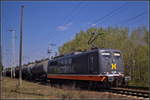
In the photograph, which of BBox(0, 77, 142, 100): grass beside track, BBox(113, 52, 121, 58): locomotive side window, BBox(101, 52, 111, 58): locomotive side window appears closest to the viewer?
BBox(0, 77, 142, 100): grass beside track

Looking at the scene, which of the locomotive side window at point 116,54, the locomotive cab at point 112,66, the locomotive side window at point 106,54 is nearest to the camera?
the locomotive cab at point 112,66

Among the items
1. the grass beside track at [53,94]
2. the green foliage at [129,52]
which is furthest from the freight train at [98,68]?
the green foliage at [129,52]

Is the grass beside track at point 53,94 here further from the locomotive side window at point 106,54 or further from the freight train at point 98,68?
the locomotive side window at point 106,54

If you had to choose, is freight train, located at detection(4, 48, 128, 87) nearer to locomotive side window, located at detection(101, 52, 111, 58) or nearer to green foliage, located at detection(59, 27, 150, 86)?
locomotive side window, located at detection(101, 52, 111, 58)

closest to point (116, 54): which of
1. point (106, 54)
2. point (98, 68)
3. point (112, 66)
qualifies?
point (106, 54)

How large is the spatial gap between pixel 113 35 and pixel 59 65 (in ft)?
46.3

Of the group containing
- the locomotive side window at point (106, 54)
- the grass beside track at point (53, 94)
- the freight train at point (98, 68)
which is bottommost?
the grass beside track at point (53, 94)

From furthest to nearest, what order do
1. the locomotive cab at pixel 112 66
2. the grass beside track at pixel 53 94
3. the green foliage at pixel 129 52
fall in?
the green foliage at pixel 129 52
the locomotive cab at pixel 112 66
the grass beside track at pixel 53 94

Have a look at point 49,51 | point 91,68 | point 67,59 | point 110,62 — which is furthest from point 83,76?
point 49,51

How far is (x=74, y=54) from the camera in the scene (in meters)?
22.9

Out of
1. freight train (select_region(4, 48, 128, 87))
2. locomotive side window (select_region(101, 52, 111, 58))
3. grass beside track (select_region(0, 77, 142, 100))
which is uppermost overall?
locomotive side window (select_region(101, 52, 111, 58))

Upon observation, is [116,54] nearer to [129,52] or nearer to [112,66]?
[112,66]

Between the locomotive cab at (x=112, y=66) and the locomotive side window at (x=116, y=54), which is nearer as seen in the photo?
the locomotive cab at (x=112, y=66)

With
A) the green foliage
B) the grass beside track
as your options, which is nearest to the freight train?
the grass beside track
